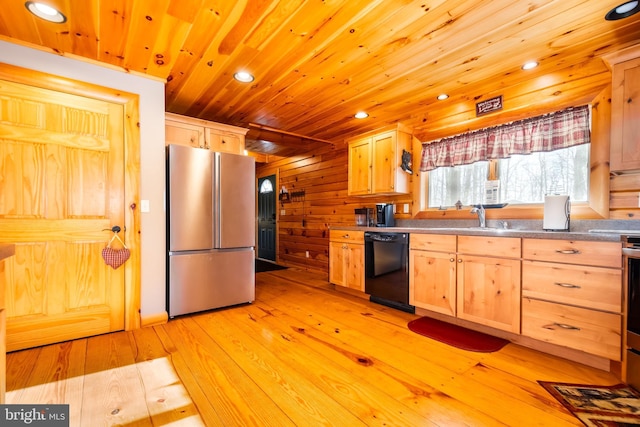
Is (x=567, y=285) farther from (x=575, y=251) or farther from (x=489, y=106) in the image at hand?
(x=489, y=106)

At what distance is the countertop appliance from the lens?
171cm

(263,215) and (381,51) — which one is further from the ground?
(381,51)

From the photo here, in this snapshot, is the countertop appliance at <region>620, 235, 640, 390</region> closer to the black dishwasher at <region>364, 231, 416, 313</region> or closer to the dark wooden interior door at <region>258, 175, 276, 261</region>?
the black dishwasher at <region>364, 231, 416, 313</region>

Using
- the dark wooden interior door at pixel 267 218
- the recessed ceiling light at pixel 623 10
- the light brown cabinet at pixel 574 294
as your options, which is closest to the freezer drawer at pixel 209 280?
the light brown cabinet at pixel 574 294

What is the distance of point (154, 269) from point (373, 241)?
2364 millimetres

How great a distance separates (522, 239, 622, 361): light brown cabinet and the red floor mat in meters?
0.28

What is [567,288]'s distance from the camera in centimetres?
205

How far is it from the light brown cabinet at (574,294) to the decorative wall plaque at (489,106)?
1.52 meters

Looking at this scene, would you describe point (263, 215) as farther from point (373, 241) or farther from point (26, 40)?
point (26, 40)

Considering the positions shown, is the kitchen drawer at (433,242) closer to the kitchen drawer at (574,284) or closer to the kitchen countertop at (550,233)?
the kitchen countertop at (550,233)

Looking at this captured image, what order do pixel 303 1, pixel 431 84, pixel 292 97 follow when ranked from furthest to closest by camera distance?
pixel 292 97, pixel 431 84, pixel 303 1

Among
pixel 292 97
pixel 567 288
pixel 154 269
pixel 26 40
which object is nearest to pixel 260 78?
pixel 292 97

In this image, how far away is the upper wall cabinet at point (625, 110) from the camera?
2.04 metres

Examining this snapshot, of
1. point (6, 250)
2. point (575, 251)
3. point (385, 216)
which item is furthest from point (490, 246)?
point (6, 250)
